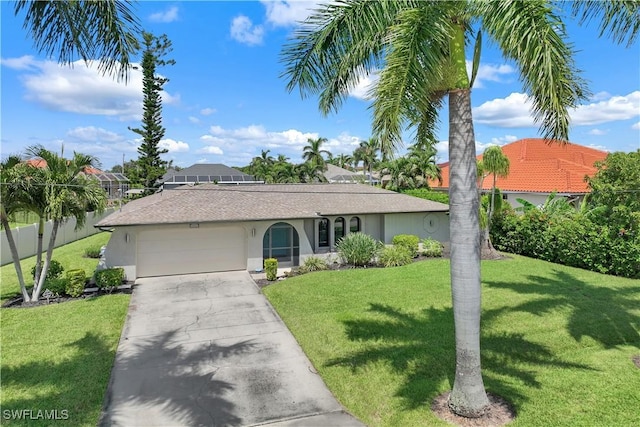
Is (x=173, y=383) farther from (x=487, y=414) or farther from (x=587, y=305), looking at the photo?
(x=587, y=305)

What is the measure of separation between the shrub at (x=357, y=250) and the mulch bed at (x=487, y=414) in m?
12.0

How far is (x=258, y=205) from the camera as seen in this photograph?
64.5 ft

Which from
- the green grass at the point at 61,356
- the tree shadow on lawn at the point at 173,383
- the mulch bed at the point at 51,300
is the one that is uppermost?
the mulch bed at the point at 51,300

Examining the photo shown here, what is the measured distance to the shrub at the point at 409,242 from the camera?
21.2 m

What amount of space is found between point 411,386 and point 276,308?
250 inches

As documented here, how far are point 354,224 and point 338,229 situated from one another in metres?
1.02

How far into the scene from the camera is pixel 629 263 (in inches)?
662

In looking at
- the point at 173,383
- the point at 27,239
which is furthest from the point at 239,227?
the point at 27,239

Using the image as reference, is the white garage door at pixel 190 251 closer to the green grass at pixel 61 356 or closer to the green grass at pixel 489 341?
the green grass at pixel 61 356

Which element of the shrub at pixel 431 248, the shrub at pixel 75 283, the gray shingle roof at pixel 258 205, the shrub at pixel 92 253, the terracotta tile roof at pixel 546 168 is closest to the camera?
the shrub at pixel 75 283

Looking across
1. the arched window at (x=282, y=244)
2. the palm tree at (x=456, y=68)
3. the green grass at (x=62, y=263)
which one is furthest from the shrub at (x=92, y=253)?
the palm tree at (x=456, y=68)

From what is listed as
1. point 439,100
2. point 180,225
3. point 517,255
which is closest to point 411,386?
point 439,100

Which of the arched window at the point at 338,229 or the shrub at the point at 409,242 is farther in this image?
the arched window at the point at 338,229

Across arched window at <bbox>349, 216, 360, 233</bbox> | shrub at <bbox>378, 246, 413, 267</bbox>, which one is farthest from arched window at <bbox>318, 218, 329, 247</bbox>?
shrub at <bbox>378, 246, 413, 267</bbox>
